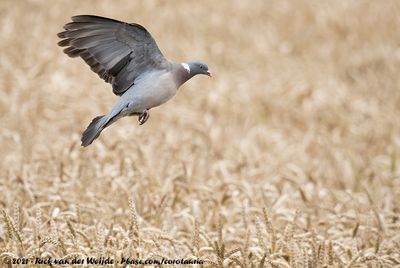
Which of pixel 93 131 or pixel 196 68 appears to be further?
pixel 196 68

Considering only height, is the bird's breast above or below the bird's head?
below

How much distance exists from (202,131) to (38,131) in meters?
1.67

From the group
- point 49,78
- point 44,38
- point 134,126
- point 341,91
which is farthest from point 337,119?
point 44,38

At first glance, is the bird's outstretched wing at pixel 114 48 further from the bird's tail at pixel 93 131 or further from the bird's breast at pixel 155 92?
the bird's tail at pixel 93 131

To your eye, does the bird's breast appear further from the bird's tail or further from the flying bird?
the bird's tail

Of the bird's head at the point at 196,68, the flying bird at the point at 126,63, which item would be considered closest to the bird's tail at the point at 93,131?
the flying bird at the point at 126,63

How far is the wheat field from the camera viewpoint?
13.4ft

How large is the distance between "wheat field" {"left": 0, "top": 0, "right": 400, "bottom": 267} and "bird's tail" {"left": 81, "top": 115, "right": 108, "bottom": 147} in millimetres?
418

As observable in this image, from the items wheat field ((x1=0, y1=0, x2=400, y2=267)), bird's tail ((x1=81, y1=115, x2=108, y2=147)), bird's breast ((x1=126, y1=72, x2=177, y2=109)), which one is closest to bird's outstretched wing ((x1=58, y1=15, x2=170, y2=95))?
bird's breast ((x1=126, y1=72, x2=177, y2=109))

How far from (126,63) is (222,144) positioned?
3399mm

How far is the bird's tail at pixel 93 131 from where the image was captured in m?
3.53

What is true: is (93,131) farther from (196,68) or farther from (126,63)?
(196,68)

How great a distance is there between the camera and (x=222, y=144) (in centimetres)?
722

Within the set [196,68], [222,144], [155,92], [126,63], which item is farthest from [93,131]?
[222,144]
